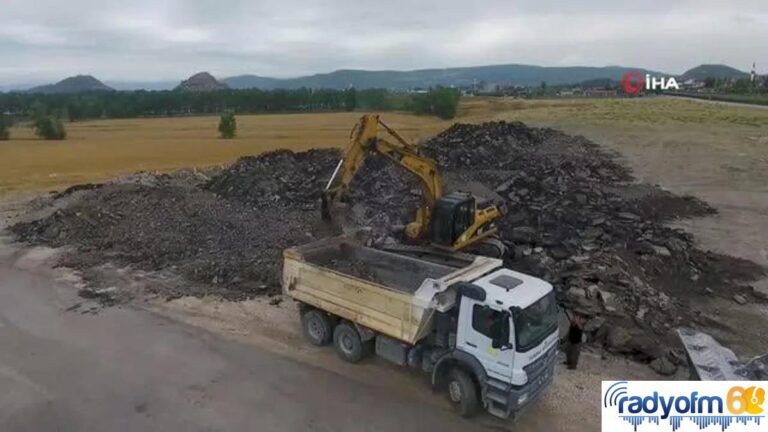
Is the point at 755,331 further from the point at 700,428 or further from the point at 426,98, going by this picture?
the point at 426,98

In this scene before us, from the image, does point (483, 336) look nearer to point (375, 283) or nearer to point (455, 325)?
point (455, 325)

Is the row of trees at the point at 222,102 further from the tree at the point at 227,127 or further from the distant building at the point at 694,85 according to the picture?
the distant building at the point at 694,85

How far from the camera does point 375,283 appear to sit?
34.1ft

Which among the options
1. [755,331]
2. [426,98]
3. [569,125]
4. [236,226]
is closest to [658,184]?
[755,331]

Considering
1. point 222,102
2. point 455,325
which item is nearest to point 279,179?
point 455,325

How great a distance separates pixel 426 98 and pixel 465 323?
92.1 metres

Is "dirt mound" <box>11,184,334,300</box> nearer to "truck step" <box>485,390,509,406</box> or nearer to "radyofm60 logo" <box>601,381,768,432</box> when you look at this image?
"truck step" <box>485,390,509,406</box>

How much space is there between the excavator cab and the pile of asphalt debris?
8.52 ft

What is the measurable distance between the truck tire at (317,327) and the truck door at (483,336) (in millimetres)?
3294

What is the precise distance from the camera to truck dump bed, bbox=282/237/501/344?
31.8 feet

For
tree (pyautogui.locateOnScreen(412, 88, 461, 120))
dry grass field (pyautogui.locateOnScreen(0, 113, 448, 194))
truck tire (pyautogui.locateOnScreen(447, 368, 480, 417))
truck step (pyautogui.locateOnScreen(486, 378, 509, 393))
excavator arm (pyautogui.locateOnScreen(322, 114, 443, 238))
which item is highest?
tree (pyautogui.locateOnScreen(412, 88, 461, 120))

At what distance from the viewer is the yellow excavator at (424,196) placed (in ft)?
44.2

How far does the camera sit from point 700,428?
27.6ft

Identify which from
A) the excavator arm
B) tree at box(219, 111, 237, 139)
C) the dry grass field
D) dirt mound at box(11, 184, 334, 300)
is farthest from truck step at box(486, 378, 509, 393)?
tree at box(219, 111, 237, 139)
